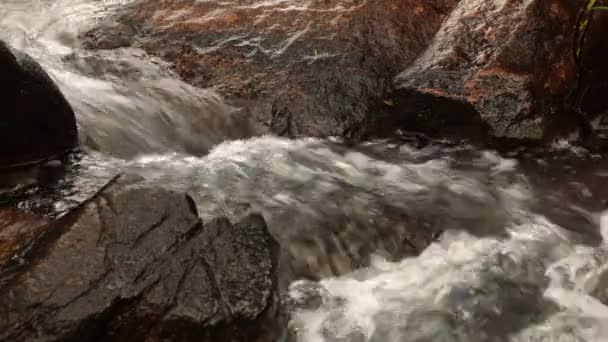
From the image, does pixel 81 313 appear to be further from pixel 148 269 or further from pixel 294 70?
pixel 294 70

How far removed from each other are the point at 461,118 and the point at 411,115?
526 millimetres

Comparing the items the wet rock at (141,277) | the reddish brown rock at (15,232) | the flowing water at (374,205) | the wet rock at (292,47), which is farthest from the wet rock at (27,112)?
the wet rock at (292,47)

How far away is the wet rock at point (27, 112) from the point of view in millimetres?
4324

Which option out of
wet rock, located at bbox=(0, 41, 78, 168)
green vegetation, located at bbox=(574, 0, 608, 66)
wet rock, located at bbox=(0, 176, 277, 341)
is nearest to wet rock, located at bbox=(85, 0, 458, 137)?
green vegetation, located at bbox=(574, 0, 608, 66)

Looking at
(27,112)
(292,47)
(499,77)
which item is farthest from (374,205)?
(27,112)

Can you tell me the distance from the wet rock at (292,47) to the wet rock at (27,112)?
1989 millimetres

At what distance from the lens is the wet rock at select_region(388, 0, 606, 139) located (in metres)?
5.48

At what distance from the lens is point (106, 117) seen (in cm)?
568

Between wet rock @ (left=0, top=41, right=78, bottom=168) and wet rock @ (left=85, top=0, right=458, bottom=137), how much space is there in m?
1.99

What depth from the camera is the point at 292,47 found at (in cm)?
651

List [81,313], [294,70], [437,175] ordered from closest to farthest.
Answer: [81,313]
[437,175]
[294,70]

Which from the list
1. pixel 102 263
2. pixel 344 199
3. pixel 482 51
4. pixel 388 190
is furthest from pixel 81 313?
pixel 482 51

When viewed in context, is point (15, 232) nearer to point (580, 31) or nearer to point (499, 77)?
point (499, 77)

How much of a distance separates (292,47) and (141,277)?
4.10 meters
